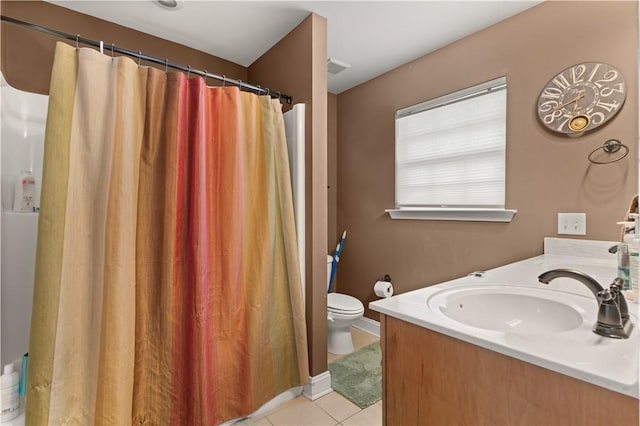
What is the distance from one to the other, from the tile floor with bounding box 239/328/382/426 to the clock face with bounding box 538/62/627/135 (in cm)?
191

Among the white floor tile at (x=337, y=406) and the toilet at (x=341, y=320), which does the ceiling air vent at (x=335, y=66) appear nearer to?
the toilet at (x=341, y=320)

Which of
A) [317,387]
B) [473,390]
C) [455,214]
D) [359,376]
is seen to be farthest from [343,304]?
[473,390]

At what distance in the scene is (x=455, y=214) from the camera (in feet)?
6.89

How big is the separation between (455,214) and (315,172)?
1.08 meters

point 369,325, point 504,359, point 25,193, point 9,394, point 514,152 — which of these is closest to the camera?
point 504,359

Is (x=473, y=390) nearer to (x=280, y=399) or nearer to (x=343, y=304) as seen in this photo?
(x=280, y=399)

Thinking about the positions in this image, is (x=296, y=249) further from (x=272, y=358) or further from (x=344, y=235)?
(x=344, y=235)

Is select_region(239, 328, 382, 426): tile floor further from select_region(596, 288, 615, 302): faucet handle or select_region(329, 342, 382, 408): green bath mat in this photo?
select_region(596, 288, 615, 302): faucet handle

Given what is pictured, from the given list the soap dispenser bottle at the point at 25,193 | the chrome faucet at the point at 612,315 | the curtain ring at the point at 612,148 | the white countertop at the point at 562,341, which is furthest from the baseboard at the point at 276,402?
the curtain ring at the point at 612,148

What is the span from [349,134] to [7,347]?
8.90 feet

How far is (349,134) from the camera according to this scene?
9.60ft

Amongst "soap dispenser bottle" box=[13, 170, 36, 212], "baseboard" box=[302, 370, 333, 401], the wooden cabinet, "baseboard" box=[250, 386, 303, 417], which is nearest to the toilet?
"baseboard" box=[302, 370, 333, 401]

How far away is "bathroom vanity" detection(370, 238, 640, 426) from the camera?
517 mm

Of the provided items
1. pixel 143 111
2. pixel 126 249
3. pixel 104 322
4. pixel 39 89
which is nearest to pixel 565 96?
pixel 143 111
